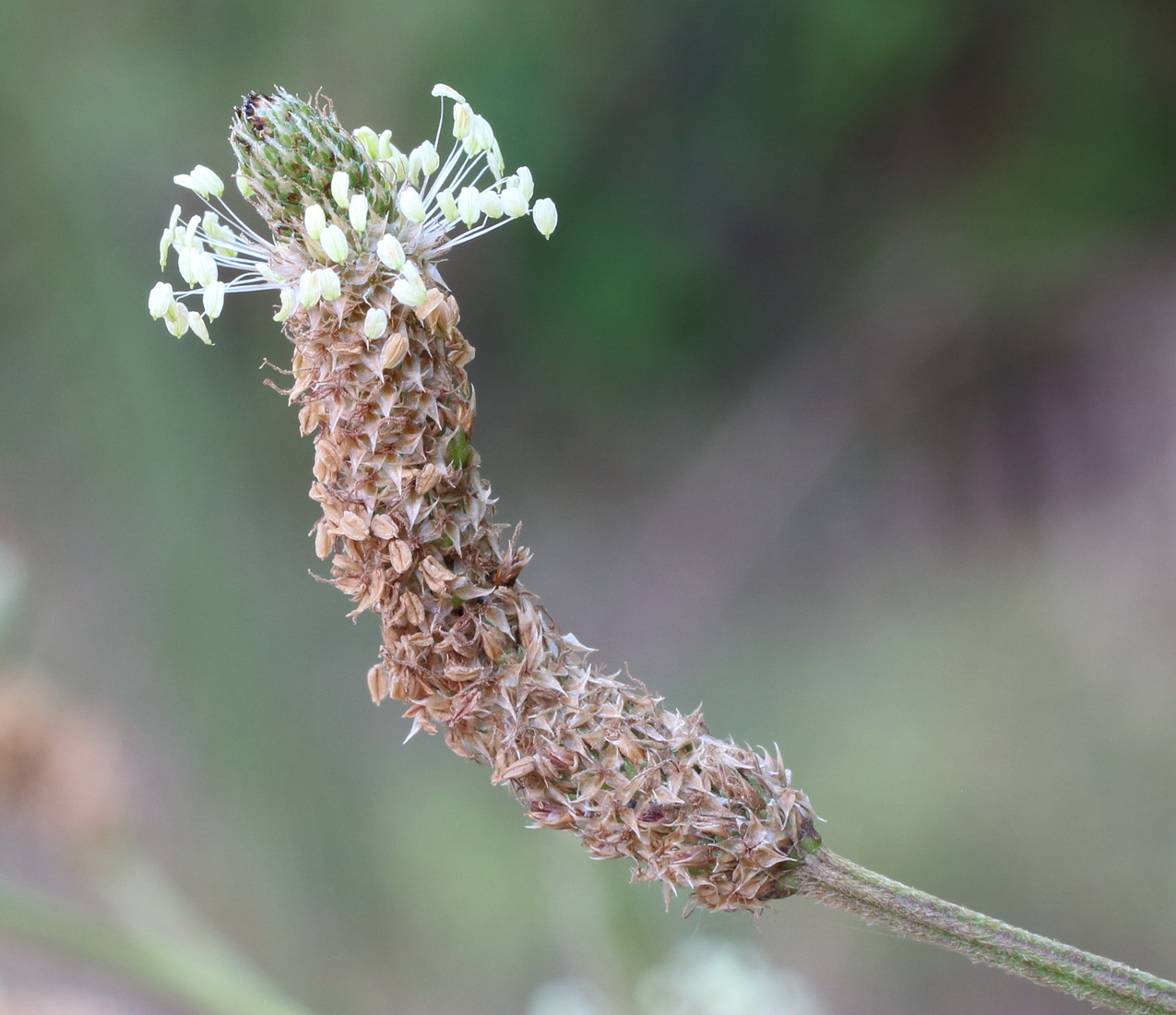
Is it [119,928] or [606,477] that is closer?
[119,928]

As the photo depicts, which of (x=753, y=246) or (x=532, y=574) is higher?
(x=753, y=246)

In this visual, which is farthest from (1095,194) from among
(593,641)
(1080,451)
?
(593,641)

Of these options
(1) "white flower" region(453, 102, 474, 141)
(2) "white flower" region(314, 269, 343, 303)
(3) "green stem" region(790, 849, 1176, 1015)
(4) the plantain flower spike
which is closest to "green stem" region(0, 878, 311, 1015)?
(4) the plantain flower spike

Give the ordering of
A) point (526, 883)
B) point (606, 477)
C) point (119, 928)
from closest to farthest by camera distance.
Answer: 1. point (119, 928)
2. point (526, 883)
3. point (606, 477)

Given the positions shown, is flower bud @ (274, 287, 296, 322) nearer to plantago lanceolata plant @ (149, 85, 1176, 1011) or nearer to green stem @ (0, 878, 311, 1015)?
plantago lanceolata plant @ (149, 85, 1176, 1011)

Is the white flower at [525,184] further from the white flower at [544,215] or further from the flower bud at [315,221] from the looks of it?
the flower bud at [315,221]

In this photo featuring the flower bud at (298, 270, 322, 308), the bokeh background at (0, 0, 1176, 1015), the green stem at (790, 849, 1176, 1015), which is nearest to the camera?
the green stem at (790, 849, 1176, 1015)

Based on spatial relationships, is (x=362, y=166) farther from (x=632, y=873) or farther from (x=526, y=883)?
(x=526, y=883)

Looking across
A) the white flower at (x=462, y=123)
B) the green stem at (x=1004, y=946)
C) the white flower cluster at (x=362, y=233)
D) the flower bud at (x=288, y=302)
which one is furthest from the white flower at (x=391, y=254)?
the green stem at (x=1004, y=946)
